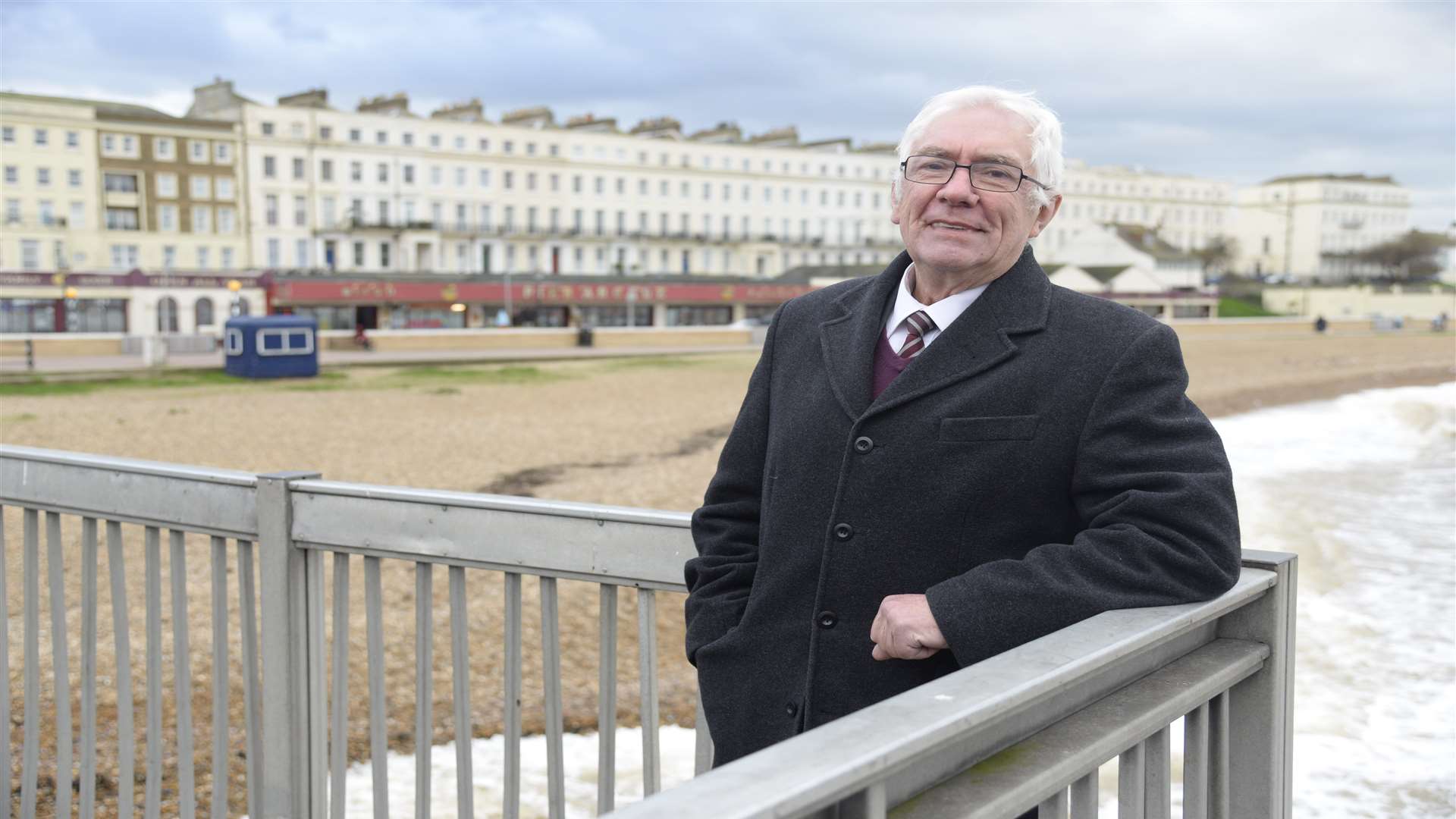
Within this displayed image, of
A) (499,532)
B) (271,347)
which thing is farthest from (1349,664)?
(271,347)

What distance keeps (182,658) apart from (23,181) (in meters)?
64.7

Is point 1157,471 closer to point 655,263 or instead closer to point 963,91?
point 963,91

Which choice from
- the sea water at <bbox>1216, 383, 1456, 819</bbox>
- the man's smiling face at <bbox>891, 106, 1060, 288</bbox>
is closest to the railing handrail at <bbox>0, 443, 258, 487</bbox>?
the man's smiling face at <bbox>891, 106, 1060, 288</bbox>

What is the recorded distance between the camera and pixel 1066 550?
1735 millimetres

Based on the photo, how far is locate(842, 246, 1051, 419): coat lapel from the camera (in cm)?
184

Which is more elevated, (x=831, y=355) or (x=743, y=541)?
(x=831, y=355)

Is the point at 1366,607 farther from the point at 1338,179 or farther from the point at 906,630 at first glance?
the point at 1338,179

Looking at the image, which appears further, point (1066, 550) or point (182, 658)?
point (182, 658)

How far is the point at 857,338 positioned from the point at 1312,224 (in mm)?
139342

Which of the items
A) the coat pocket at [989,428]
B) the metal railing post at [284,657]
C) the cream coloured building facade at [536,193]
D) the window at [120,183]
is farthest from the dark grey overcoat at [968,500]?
the window at [120,183]

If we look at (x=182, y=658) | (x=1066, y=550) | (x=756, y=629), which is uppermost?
(x=1066, y=550)

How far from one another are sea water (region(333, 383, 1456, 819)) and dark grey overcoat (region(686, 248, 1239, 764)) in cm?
307

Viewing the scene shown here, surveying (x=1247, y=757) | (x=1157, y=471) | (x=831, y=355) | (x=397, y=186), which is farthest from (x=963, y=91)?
(x=397, y=186)

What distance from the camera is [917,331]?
1.98 meters
